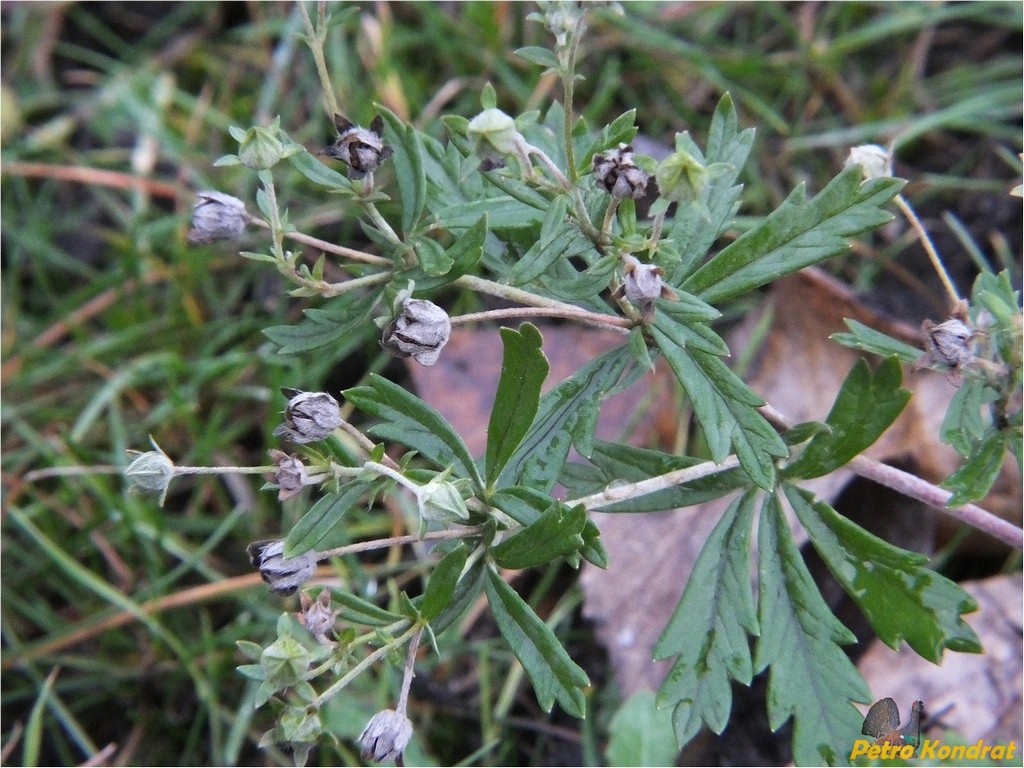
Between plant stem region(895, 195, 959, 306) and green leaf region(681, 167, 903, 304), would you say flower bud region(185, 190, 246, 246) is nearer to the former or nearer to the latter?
green leaf region(681, 167, 903, 304)

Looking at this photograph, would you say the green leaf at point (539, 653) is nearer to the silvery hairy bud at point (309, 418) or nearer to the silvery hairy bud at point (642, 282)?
the silvery hairy bud at point (309, 418)

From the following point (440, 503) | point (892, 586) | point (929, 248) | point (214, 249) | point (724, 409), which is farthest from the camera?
point (214, 249)

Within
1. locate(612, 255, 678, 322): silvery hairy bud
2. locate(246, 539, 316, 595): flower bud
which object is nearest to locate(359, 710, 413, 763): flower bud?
locate(246, 539, 316, 595): flower bud

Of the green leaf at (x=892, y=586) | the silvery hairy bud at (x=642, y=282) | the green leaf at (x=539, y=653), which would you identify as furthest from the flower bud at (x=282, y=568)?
the green leaf at (x=892, y=586)

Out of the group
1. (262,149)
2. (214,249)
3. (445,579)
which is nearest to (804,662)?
(445,579)

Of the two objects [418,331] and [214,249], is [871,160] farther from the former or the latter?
[214,249]

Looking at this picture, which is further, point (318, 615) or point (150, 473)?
point (150, 473)
